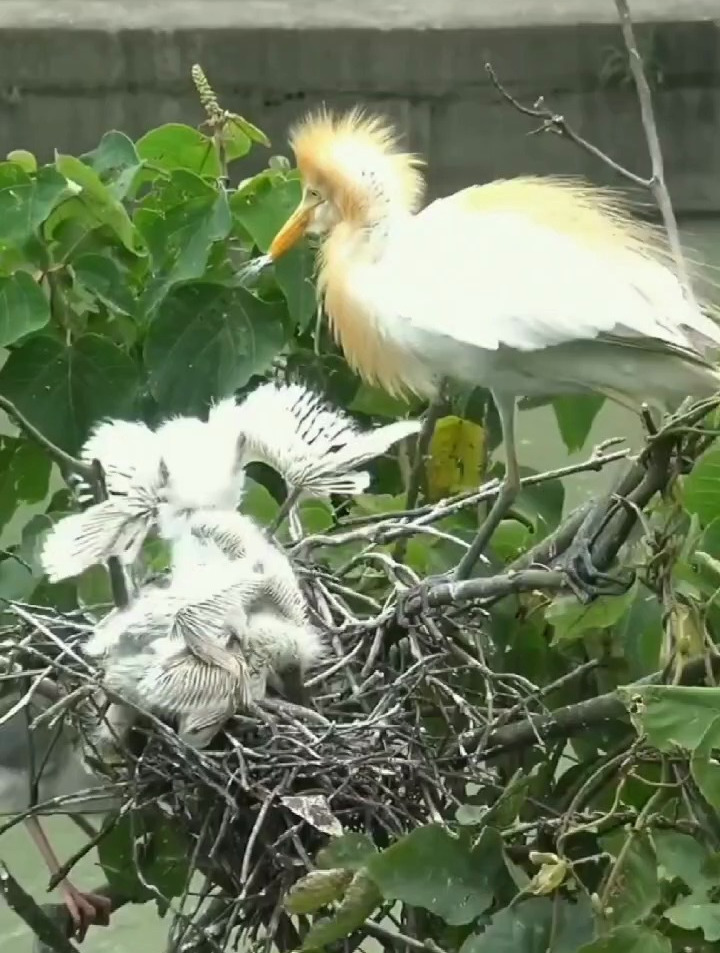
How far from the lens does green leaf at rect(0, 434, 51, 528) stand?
951mm

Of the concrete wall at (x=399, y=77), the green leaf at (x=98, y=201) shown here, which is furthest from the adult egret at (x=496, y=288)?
the concrete wall at (x=399, y=77)

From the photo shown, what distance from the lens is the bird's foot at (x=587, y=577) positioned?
2.28ft

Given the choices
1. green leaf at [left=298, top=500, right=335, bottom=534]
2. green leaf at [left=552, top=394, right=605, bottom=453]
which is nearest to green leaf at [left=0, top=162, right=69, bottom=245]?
green leaf at [left=298, top=500, right=335, bottom=534]

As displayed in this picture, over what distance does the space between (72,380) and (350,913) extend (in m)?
0.42

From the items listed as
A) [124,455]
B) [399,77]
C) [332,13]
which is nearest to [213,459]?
[124,455]

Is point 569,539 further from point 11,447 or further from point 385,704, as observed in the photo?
point 11,447

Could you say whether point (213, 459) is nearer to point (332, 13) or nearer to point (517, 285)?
point (517, 285)

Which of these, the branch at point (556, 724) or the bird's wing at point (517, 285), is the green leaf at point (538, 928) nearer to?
the branch at point (556, 724)

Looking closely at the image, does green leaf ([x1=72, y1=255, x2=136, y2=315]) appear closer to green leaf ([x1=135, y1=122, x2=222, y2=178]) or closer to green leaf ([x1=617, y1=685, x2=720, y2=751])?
green leaf ([x1=135, y1=122, x2=222, y2=178])

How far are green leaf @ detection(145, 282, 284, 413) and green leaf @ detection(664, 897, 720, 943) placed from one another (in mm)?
457

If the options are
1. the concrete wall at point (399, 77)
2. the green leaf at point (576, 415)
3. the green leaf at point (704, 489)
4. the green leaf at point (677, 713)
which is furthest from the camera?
the concrete wall at point (399, 77)

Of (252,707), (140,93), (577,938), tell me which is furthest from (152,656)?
(140,93)

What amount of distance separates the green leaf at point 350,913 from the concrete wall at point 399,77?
2571 millimetres

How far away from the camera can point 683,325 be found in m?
0.73
